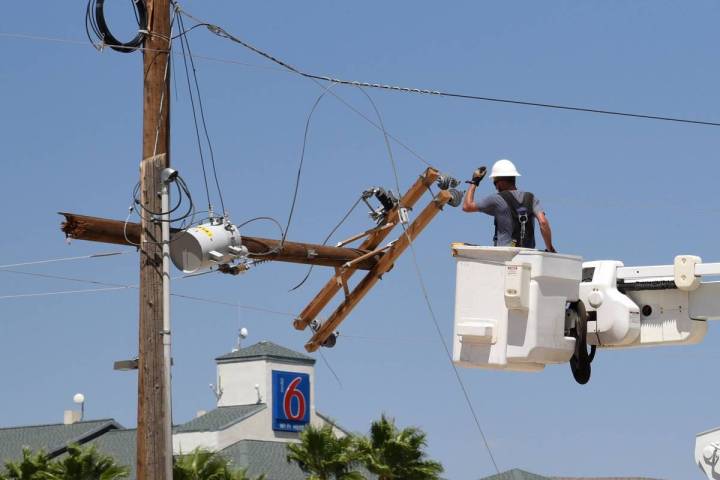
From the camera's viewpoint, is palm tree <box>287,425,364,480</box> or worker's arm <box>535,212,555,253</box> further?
palm tree <box>287,425,364,480</box>

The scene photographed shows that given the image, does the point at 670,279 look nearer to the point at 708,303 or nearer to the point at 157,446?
the point at 708,303

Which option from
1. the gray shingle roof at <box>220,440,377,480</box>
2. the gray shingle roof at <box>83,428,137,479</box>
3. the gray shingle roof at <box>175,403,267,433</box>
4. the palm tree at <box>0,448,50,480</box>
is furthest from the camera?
the gray shingle roof at <box>175,403,267,433</box>

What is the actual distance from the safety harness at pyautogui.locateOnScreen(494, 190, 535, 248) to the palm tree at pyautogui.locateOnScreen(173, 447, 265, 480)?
24.2 m

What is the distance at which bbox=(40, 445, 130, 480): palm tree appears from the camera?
3972cm

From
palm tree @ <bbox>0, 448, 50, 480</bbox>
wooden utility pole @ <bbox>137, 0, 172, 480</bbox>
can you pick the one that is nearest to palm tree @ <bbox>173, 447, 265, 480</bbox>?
palm tree @ <bbox>0, 448, 50, 480</bbox>

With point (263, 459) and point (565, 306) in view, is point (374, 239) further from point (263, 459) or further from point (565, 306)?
point (263, 459)

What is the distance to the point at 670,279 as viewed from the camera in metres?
16.6

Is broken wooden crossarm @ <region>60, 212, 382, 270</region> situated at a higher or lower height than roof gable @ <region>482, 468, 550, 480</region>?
lower

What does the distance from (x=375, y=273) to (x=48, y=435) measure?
50.6 metres

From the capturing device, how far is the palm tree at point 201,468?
40344mm

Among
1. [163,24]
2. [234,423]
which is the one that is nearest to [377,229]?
[163,24]

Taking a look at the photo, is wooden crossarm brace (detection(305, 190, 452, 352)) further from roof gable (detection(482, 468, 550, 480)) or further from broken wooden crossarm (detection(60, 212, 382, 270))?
roof gable (detection(482, 468, 550, 480))

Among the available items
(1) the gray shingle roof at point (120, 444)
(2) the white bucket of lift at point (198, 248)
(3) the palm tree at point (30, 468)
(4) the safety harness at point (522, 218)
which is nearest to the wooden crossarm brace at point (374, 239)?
(2) the white bucket of lift at point (198, 248)

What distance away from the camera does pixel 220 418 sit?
68.5m
